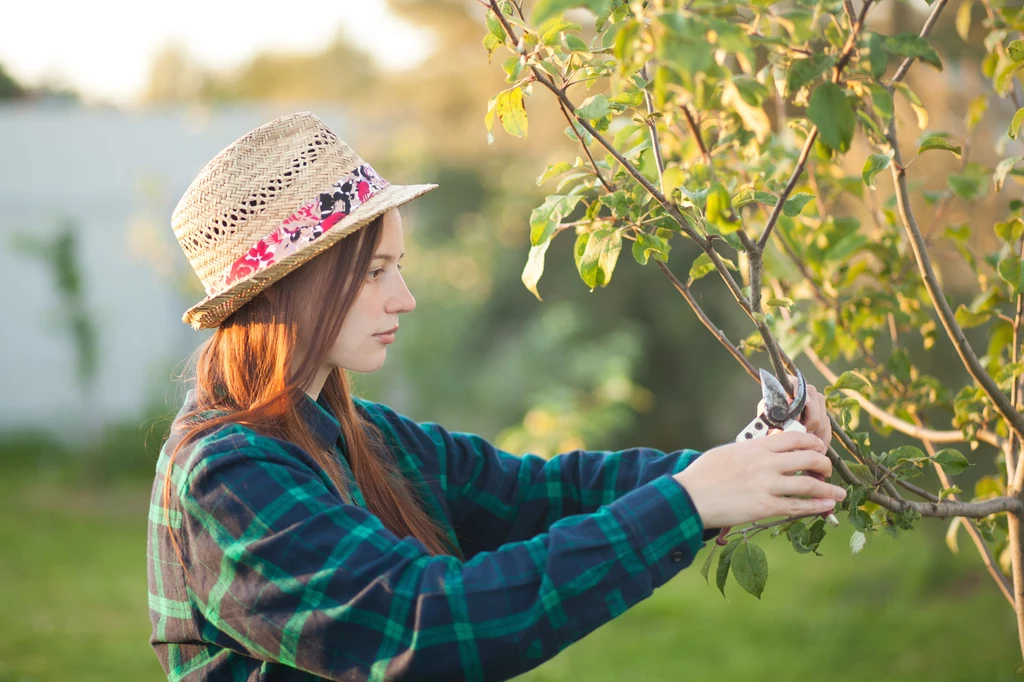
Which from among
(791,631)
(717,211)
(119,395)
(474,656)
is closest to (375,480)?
(474,656)

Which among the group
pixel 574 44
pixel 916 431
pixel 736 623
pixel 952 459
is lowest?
pixel 736 623

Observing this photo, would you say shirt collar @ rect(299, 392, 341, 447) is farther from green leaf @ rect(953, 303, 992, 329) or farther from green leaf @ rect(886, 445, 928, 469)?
green leaf @ rect(953, 303, 992, 329)

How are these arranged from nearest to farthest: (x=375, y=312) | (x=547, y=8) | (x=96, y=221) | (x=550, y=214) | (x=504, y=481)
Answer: (x=547, y=8), (x=550, y=214), (x=375, y=312), (x=504, y=481), (x=96, y=221)

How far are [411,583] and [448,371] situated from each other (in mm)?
5512

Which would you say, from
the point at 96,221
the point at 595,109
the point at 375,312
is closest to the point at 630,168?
the point at 595,109

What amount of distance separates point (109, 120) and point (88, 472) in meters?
3.73

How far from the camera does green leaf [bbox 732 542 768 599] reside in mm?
1191

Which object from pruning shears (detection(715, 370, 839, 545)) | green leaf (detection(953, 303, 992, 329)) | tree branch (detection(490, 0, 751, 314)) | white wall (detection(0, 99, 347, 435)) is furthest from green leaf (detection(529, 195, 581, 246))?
white wall (detection(0, 99, 347, 435))

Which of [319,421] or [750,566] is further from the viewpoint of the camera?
[319,421]

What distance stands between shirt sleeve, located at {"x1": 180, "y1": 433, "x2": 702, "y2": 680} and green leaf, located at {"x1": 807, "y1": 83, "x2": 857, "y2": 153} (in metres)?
0.41

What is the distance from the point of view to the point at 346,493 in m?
1.40

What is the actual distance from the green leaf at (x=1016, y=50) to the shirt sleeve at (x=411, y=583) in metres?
0.74

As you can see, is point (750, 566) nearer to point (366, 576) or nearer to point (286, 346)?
point (366, 576)

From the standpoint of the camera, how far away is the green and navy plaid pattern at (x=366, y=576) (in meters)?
A: 1.06
